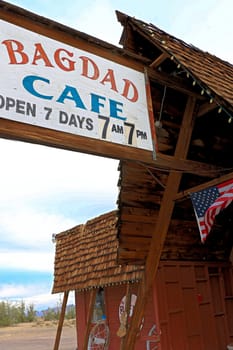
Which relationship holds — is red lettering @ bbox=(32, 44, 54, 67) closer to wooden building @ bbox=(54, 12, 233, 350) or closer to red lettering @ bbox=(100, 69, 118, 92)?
red lettering @ bbox=(100, 69, 118, 92)

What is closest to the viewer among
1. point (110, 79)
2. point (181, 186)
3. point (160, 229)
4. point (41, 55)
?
point (41, 55)

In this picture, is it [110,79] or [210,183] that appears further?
[210,183]

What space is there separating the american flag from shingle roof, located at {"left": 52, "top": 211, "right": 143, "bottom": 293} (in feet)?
14.3

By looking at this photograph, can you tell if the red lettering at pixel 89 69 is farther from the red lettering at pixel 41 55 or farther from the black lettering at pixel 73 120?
the black lettering at pixel 73 120

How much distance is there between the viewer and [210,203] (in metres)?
5.51

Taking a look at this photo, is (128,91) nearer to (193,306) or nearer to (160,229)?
(160,229)

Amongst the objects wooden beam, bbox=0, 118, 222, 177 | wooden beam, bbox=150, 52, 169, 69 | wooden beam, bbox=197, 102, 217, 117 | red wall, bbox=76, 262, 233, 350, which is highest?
wooden beam, bbox=150, 52, 169, 69

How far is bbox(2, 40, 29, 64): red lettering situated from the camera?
4.09 metres

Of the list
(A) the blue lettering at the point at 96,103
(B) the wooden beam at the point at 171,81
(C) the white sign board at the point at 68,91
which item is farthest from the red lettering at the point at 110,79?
(B) the wooden beam at the point at 171,81

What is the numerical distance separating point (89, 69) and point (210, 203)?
2449mm

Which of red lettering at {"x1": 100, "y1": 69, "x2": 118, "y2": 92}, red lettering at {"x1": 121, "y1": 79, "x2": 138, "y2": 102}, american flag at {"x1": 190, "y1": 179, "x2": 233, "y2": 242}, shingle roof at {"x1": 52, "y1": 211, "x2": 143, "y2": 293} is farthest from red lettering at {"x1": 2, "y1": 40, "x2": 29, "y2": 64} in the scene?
shingle roof at {"x1": 52, "y1": 211, "x2": 143, "y2": 293}

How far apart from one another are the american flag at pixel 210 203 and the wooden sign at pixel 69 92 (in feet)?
4.13

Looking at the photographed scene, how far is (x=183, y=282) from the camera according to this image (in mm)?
8547

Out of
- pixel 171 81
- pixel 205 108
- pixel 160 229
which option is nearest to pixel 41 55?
pixel 171 81
